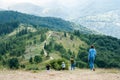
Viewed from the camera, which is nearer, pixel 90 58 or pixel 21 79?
pixel 21 79

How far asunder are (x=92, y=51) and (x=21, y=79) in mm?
14715

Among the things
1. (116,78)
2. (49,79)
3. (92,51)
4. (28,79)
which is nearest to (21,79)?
(28,79)

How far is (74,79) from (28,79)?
3662 mm

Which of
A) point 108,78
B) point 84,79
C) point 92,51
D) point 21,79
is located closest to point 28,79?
point 21,79

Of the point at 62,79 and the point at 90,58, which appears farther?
the point at 90,58

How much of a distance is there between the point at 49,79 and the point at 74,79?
2012 millimetres

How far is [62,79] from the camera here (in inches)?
1041

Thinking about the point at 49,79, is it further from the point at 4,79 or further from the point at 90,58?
→ the point at 90,58

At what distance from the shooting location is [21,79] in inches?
1029

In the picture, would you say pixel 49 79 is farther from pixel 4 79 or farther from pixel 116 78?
pixel 116 78

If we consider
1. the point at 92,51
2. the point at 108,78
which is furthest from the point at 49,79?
the point at 92,51

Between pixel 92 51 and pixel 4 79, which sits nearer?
pixel 4 79

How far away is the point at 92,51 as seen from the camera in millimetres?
39031

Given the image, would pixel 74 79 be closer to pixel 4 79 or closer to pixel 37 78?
pixel 37 78
